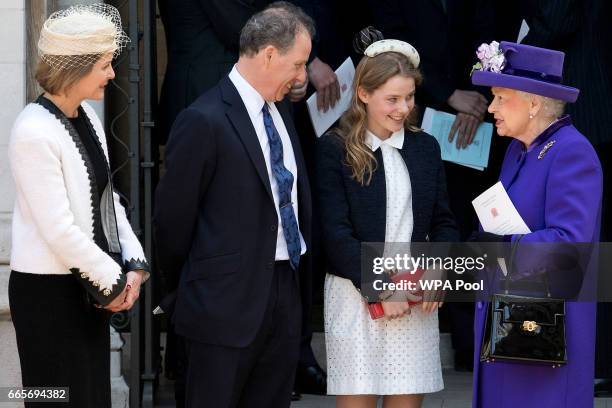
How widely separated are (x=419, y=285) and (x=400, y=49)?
39.0 inches

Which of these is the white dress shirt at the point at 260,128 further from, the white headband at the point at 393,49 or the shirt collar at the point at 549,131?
the shirt collar at the point at 549,131

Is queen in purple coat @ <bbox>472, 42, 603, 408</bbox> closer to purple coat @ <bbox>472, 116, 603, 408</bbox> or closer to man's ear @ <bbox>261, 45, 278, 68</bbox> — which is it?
purple coat @ <bbox>472, 116, 603, 408</bbox>

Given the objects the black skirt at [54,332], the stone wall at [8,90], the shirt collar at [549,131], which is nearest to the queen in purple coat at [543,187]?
the shirt collar at [549,131]

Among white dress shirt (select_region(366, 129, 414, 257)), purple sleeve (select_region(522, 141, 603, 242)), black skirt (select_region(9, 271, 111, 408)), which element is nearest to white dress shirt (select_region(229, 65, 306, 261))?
white dress shirt (select_region(366, 129, 414, 257))

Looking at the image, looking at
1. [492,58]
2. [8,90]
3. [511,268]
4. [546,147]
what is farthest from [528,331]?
[8,90]

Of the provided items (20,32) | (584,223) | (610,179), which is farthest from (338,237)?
(610,179)

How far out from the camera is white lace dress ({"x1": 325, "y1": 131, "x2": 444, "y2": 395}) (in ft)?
17.1

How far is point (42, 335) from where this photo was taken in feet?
14.1

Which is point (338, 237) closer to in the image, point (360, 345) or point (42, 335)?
point (360, 345)

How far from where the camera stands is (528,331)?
4.52 metres

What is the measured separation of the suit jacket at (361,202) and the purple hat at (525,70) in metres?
0.54

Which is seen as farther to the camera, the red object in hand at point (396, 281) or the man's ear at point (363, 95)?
the man's ear at point (363, 95)

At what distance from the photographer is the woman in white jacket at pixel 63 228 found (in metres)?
4.24

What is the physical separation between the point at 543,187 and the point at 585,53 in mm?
1874
